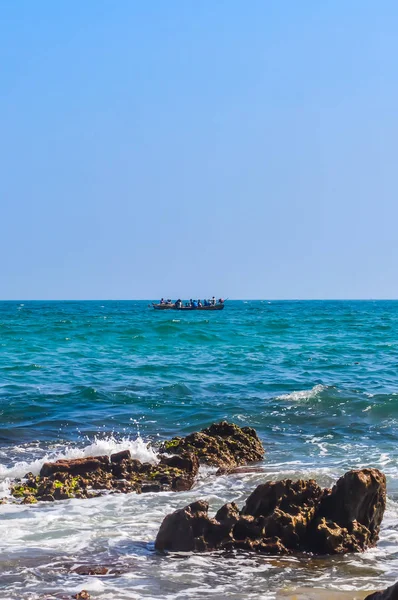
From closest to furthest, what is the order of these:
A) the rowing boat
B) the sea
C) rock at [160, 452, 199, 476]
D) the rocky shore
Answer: the sea
the rocky shore
rock at [160, 452, 199, 476]
the rowing boat

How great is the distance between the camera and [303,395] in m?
25.0

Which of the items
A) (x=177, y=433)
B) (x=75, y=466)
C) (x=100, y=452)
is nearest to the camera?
(x=75, y=466)

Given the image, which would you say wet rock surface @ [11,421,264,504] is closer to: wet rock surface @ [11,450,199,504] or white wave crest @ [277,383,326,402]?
wet rock surface @ [11,450,199,504]

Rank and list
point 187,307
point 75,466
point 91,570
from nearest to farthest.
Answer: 1. point 91,570
2. point 75,466
3. point 187,307

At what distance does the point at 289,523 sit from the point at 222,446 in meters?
6.26

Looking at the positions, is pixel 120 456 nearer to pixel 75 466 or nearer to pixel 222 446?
pixel 75 466

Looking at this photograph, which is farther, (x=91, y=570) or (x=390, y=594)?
(x=91, y=570)

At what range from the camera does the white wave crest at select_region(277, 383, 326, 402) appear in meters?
24.5

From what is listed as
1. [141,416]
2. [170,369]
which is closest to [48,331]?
[170,369]

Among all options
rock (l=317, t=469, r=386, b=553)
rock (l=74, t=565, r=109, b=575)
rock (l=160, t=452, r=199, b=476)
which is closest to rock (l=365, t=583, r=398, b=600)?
rock (l=317, t=469, r=386, b=553)

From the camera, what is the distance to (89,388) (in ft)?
84.3

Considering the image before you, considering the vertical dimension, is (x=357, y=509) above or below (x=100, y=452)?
above

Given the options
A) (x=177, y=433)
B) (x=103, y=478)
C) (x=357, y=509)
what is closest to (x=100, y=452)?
(x=103, y=478)

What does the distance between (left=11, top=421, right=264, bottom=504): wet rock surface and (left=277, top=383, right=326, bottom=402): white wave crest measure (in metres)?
7.24
